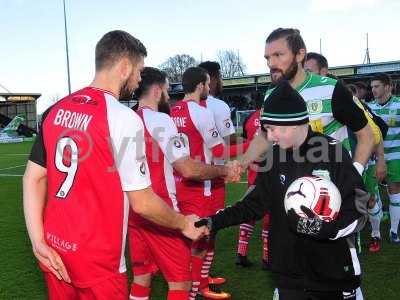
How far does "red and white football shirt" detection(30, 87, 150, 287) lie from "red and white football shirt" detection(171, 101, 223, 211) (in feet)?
7.94

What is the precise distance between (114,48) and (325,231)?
1599 millimetres

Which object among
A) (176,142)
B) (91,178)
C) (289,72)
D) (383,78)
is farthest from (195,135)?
(383,78)

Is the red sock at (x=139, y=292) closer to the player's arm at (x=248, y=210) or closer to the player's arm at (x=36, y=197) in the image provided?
the player's arm at (x=248, y=210)

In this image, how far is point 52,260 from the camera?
2.75 meters

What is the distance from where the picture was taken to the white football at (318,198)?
9.20 ft

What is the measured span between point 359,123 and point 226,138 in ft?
7.87

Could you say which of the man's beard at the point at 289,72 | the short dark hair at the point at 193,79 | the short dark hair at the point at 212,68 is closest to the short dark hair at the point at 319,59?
the short dark hair at the point at 212,68

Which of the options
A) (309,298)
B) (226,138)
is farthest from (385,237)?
(309,298)

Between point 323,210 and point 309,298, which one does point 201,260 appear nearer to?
point 309,298

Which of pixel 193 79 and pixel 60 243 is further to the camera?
pixel 193 79

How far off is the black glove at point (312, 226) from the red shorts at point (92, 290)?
105cm

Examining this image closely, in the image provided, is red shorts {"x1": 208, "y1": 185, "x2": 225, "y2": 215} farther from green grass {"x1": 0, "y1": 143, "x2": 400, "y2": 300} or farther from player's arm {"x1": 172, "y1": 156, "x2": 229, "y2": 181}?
green grass {"x1": 0, "y1": 143, "x2": 400, "y2": 300}

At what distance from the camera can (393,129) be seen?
7.94 metres

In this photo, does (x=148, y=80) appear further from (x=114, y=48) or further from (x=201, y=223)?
(x=201, y=223)
